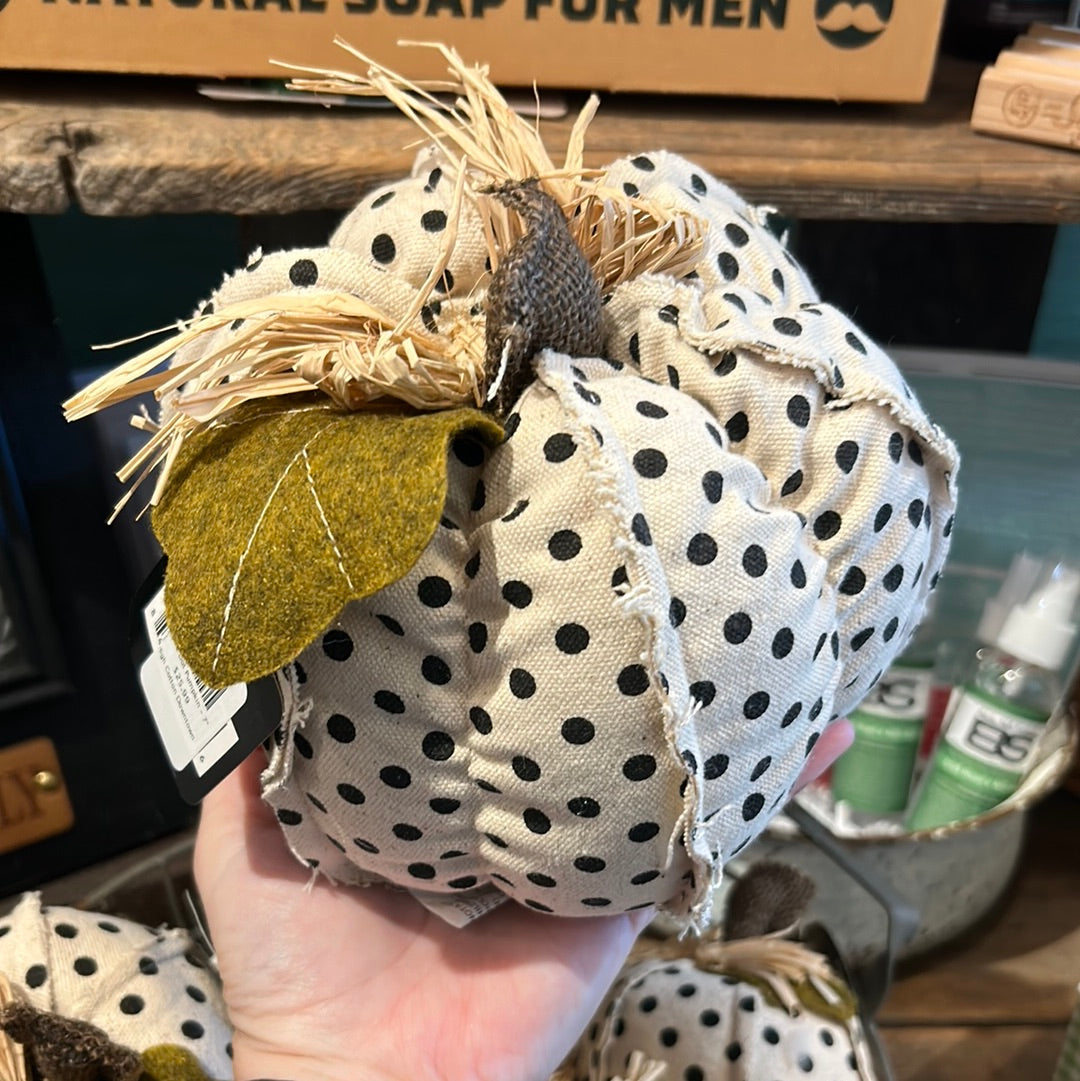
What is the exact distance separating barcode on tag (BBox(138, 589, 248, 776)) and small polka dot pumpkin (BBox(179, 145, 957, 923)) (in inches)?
1.1

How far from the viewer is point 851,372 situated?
0.37 meters

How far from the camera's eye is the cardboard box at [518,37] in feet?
1.82

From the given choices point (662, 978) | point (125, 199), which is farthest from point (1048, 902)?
point (125, 199)

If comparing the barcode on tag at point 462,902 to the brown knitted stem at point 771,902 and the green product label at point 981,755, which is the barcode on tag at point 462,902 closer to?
the brown knitted stem at point 771,902

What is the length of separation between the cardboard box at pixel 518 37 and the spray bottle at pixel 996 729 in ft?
1.33

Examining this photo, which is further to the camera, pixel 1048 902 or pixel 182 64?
pixel 1048 902

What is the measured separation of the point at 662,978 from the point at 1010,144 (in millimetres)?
558

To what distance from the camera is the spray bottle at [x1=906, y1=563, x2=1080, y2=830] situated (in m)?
0.76

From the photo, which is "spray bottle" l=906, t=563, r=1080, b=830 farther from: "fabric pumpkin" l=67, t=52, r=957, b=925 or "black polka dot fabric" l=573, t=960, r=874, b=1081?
"fabric pumpkin" l=67, t=52, r=957, b=925

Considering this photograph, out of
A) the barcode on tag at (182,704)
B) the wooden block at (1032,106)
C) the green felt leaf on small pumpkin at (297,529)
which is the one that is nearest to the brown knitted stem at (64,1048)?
the barcode on tag at (182,704)

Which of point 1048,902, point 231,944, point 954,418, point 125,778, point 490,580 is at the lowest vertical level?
→ point 1048,902

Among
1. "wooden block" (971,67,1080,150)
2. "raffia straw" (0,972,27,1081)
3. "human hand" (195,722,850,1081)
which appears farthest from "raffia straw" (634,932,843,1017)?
"wooden block" (971,67,1080,150)

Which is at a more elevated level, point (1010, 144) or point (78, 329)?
point (1010, 144)

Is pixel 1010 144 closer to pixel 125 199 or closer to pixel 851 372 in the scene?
pixel 851 372
